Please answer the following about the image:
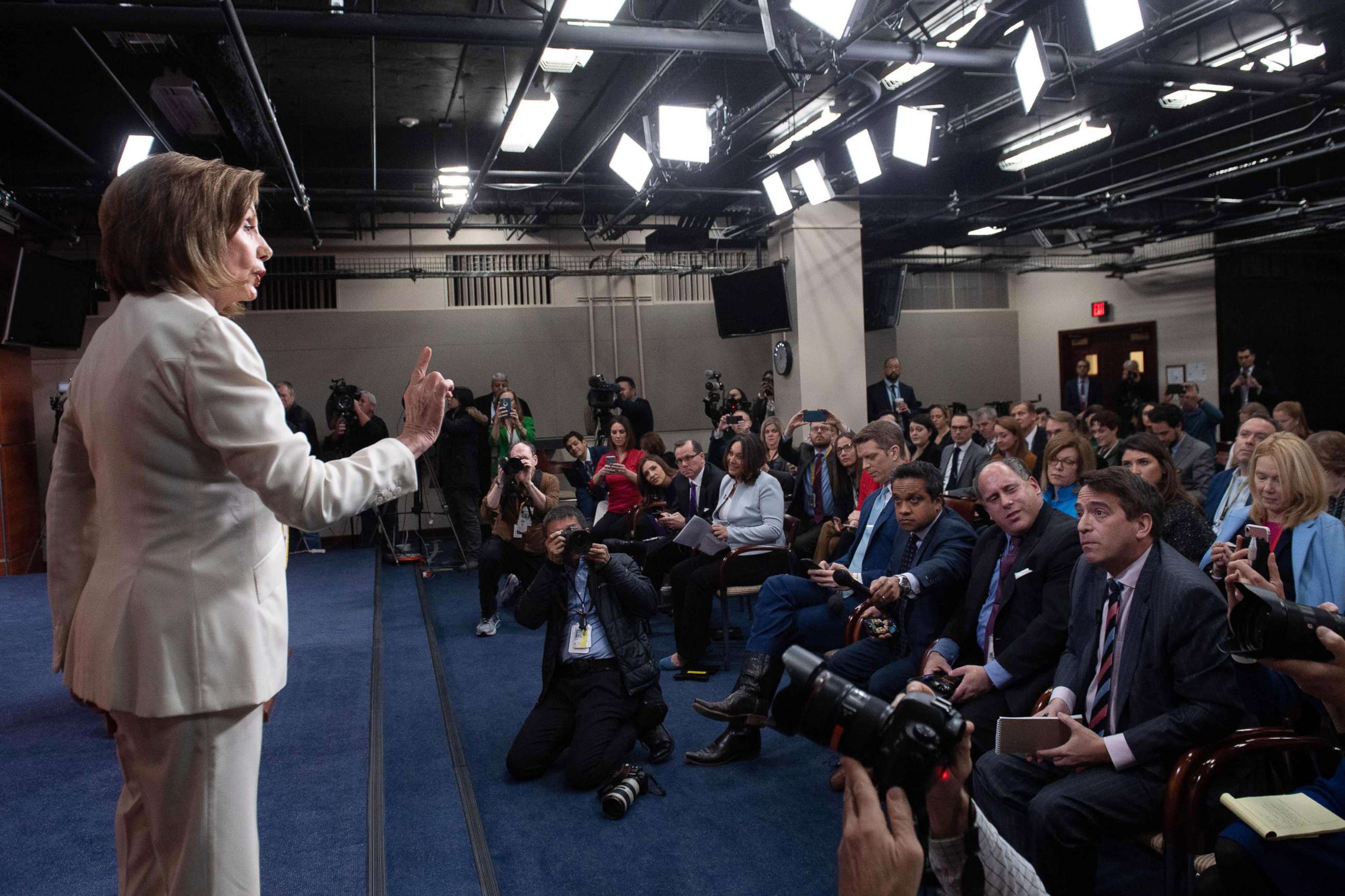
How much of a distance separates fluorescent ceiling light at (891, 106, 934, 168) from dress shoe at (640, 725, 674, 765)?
14.3 ft

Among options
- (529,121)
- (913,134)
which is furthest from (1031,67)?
(529,121)

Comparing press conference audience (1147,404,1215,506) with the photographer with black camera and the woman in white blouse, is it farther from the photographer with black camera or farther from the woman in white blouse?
the photographer with black camera

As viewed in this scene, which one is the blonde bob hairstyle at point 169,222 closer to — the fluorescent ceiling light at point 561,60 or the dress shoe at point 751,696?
the dress shoe at point 751,696

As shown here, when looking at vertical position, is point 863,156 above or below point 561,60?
below

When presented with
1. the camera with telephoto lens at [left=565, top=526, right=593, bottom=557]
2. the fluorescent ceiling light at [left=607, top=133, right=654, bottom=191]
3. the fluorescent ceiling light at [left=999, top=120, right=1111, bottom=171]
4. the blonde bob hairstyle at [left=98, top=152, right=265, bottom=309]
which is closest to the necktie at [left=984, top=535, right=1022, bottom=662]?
the camera with telephoto lens at [left=565, top=526, right=593, bottom=557]

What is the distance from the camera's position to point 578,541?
335 cm

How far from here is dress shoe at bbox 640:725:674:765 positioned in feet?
11.4

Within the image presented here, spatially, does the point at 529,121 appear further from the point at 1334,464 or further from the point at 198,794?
the point at 198,794

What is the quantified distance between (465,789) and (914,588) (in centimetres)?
169

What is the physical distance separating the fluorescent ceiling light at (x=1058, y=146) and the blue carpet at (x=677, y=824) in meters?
6.35

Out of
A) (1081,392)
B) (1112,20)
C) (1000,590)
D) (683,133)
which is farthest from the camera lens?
(1081,392)

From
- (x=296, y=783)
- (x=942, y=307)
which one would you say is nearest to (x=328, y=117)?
(x=296, y=783)

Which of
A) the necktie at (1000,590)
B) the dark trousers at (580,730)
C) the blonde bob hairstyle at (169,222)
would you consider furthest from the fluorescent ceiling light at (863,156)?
the blonde bob hairstyle at (169,222)

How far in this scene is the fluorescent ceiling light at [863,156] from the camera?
21.1 ft
